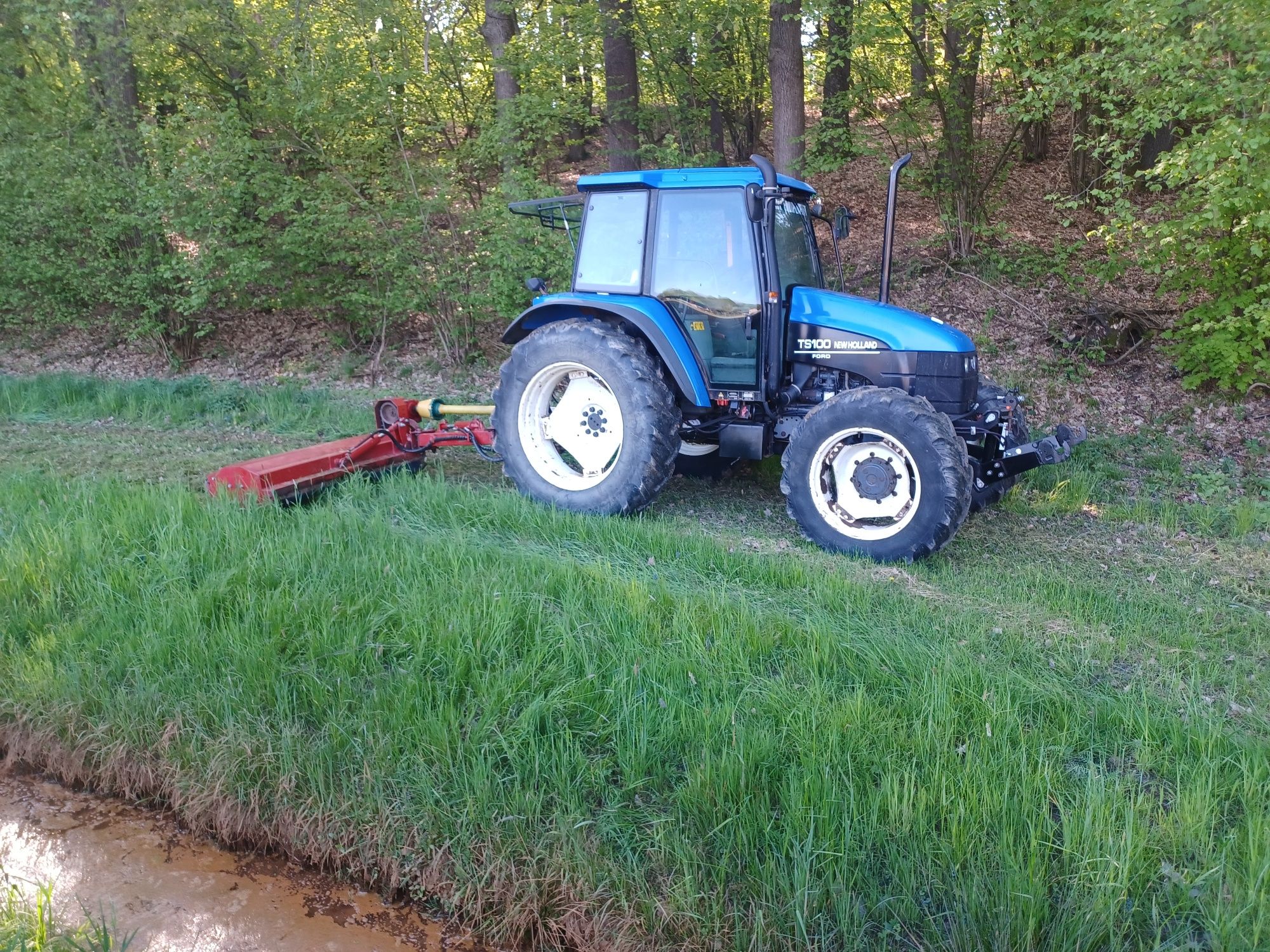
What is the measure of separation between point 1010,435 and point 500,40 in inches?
347

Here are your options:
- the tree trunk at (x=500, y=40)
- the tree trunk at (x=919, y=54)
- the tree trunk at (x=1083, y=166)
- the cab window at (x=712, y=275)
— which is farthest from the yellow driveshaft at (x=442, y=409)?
the tree trunk at (x=1083, y=166)

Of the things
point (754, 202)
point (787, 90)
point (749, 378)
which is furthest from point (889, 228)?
point (787, 90)

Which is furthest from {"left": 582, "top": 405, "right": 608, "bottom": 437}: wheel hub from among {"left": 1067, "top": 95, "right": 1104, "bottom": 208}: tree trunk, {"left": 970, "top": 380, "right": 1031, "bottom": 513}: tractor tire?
{"left": 1067, "top": 95, "right": 1104, "bottom": 208}: tree trunk

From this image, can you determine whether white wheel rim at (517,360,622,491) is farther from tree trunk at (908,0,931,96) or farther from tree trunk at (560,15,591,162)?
tree trunk at (908,0,931,96)

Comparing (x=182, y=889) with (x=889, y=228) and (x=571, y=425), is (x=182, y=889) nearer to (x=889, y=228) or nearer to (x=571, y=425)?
(x=571, y=425)

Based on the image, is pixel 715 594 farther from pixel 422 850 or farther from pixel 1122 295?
pixel 1122 295

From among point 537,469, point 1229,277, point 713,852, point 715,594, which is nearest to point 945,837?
point 713,852

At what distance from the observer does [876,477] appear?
16.4ft

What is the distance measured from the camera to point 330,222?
10508mm

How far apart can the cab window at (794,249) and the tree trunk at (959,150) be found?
16.8ft

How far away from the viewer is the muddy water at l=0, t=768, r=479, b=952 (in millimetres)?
2830

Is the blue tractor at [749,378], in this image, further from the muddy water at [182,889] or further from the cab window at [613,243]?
the muddy water at [182,889]

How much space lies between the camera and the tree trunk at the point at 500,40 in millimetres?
10734

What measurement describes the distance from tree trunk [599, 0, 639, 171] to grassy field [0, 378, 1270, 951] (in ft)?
24.8
